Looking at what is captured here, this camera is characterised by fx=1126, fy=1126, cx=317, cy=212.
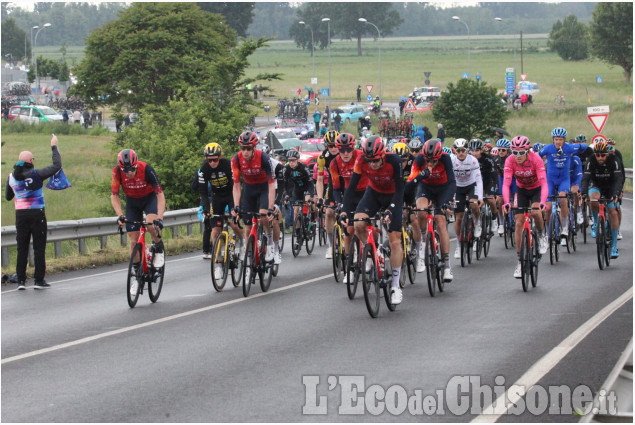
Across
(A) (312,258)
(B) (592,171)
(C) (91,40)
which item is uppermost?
(C) (91,40)

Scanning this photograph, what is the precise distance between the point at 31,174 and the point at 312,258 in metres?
5.63

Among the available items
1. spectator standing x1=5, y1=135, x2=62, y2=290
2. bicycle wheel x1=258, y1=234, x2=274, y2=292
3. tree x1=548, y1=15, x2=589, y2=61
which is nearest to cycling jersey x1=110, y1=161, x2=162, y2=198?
bicycle wheel x1=258, y1=234, x2=274, y2=292

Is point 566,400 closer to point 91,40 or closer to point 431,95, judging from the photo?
point 91,40

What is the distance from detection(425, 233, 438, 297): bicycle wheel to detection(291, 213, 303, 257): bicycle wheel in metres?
5.89

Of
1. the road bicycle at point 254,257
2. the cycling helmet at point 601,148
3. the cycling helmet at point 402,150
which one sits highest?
the cycling helmet at point 402,150

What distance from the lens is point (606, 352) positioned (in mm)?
10086

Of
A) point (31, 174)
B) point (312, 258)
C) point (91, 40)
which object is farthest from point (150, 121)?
point (91, 40)

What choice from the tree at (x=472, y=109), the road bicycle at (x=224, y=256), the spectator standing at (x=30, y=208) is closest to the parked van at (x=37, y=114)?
the tree at (x=472, y=109)

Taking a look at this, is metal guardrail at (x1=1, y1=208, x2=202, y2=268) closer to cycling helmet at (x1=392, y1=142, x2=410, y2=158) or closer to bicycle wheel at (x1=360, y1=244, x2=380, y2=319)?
cycling helmet at (x1=392, y1=142, x2=410, y2=158)

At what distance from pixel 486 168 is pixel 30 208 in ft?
25.2

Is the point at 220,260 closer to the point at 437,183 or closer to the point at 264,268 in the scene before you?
the point at 264,268

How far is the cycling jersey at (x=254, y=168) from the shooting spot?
14727mm

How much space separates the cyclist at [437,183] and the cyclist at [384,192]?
1.56 meters

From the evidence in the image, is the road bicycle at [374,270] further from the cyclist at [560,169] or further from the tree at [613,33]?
the tree at [613,33]
